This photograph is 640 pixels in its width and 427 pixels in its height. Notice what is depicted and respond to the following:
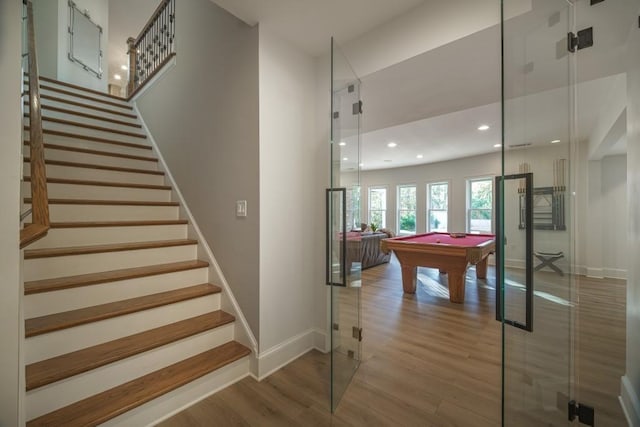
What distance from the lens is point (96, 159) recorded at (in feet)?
9.70

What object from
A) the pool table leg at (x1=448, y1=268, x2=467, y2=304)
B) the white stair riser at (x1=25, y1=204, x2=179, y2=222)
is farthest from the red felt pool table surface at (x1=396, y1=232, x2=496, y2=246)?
the white stair riser at (x1=25, y1=204, x2=179, y2=222)

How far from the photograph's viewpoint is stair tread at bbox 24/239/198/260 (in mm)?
1788

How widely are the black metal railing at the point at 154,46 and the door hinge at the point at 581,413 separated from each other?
459 centimetres

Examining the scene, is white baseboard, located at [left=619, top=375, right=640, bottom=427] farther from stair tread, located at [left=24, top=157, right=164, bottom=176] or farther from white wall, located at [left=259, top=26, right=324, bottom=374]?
stair tread, located at [left=24, top=157, right=164, bottom=176]

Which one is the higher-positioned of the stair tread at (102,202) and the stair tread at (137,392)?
the stair tread at (102,202)

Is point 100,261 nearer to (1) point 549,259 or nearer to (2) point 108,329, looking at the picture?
(2) point 108,329

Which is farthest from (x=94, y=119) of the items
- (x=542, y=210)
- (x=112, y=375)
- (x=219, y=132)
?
(x=542, y=210)

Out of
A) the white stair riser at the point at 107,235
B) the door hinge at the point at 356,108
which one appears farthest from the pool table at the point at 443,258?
the white stair riser at the point at 107,235

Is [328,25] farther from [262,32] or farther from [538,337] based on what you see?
[538,337]

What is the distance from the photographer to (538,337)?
4.69ft

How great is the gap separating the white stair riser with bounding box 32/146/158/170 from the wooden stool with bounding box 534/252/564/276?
155 inches

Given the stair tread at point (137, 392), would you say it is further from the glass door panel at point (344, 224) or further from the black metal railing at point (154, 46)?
the black metal railing at point (154, 46)

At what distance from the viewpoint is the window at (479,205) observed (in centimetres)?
688

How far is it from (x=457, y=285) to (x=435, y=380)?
201 cm
